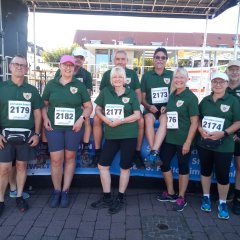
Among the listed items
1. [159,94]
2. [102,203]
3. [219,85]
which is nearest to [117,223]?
[102,203]

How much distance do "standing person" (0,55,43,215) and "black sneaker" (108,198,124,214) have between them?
1.11 m

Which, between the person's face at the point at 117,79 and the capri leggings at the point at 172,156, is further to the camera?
the capri leggings at the point at 172,156

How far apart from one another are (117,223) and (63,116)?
149 centimetres

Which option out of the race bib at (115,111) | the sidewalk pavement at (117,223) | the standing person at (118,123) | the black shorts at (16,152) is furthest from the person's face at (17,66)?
the sidewalk pavement at (117,223)

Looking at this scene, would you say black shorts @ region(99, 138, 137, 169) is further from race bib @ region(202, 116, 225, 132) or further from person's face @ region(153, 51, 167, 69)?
person's face @ region(153, 51, 167, 69)

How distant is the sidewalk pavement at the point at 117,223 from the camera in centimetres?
311

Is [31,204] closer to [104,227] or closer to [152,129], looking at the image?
[104,227]

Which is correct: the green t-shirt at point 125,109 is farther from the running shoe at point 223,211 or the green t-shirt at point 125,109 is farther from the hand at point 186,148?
the running shoe at point 223,211

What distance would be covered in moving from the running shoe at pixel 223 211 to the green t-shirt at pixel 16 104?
2.66 m

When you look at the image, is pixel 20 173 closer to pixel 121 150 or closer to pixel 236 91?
pixel 121 150

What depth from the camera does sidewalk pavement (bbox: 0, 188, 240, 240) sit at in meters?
3.11

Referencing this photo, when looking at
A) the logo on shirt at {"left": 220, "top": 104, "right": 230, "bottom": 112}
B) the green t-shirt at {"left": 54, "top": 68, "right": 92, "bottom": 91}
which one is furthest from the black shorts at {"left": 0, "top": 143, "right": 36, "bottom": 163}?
the logo on shirt at {"left": 220, "top": 104, "right": 230, "bottom": 112}

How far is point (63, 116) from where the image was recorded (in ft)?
11.8

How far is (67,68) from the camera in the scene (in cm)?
360
